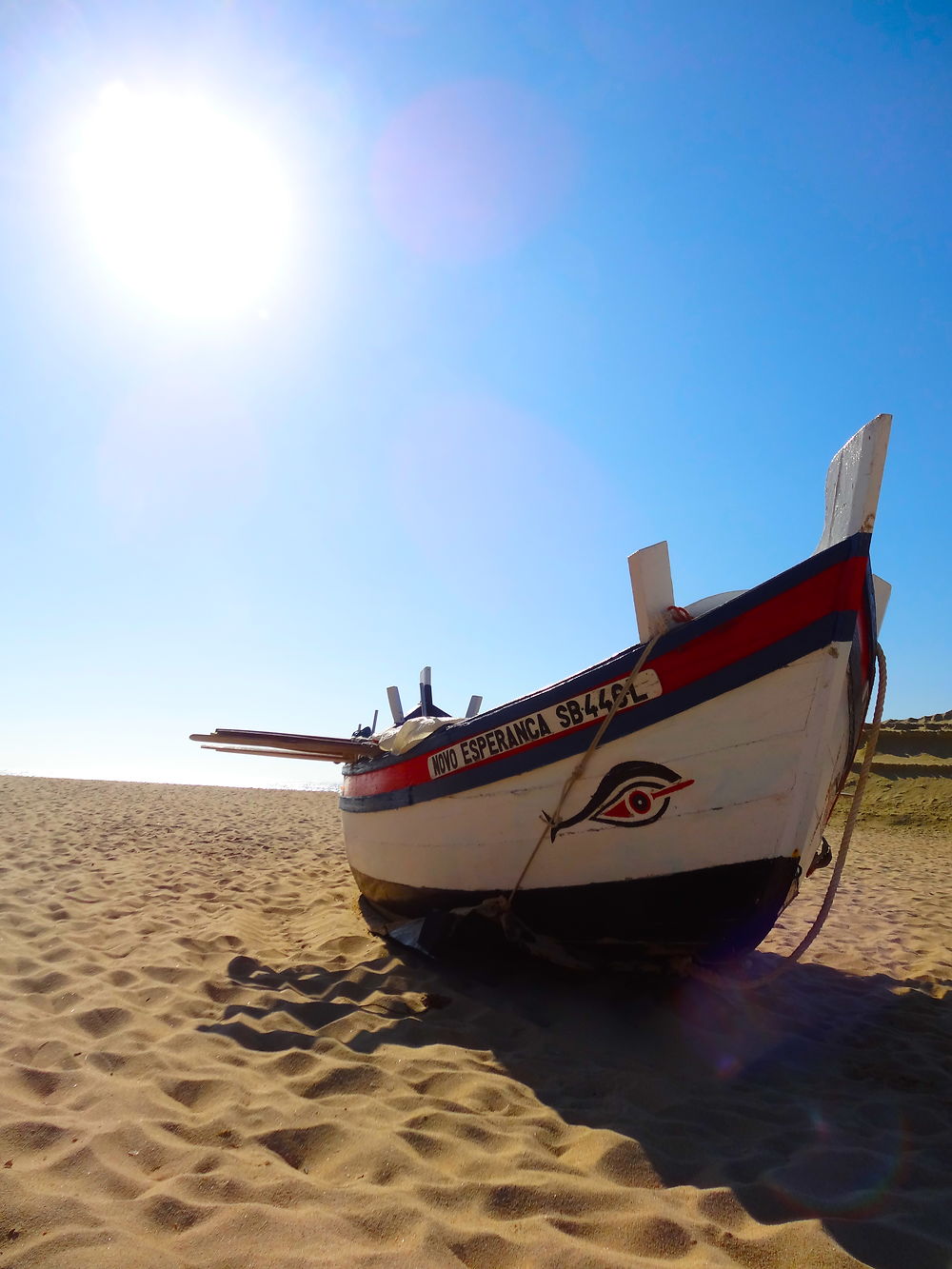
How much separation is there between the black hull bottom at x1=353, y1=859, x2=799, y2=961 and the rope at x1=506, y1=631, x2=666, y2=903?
21cm

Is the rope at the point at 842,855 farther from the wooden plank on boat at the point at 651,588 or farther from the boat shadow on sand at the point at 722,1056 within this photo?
the wooden plank on boat at the point at 651,588

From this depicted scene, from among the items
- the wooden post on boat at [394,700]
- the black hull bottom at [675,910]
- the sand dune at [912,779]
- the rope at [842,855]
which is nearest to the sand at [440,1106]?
the rope at [842,855]

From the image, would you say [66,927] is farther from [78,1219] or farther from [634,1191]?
[634,1191]

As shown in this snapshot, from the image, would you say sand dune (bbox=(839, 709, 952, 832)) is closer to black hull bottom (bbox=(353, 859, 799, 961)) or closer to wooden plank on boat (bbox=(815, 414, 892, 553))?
black hull bottom (bbox=(353, 859, 799, 961))

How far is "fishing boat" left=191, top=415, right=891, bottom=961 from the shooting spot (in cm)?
320

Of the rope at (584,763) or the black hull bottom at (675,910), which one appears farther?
the rope at (584,763)

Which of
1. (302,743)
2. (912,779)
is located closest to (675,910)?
(302,743)

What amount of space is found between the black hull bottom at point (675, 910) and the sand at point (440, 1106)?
0.42 m

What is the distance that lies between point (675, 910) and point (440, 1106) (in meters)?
1.58

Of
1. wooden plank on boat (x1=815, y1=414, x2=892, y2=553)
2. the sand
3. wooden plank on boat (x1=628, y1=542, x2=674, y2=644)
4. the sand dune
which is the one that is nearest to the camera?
the sand

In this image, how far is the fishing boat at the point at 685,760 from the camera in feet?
10.5

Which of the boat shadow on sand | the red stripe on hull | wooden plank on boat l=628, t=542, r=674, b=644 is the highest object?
wooden plank on boat l=628, t=542, r=674, b=644

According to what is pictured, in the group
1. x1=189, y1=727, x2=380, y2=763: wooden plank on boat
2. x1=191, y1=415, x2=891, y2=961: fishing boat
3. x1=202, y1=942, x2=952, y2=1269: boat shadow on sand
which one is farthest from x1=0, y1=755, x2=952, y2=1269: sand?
x1=189, y1=727, x2=380, y2=763: wooden plank on boat

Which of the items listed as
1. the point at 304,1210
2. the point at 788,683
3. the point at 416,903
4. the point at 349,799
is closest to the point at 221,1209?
the point at 304,1210
